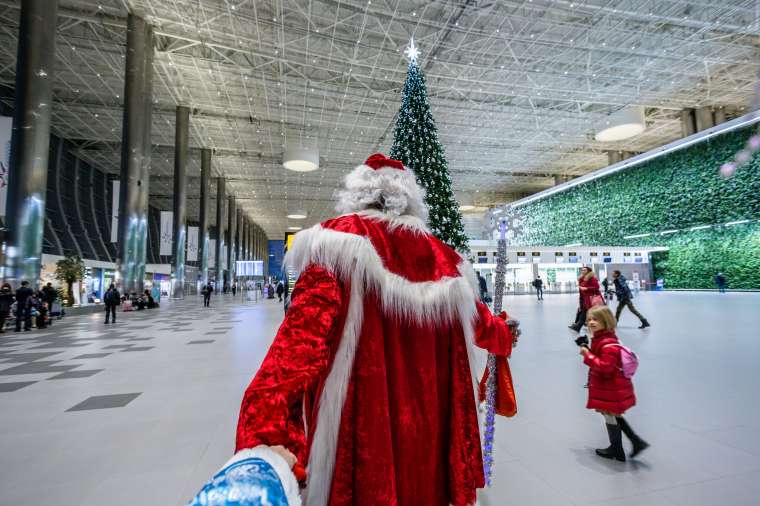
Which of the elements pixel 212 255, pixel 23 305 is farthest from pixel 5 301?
pixel 212 255

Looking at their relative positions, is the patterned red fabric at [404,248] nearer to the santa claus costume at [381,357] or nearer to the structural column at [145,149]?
the santa claus costume at [381,357]

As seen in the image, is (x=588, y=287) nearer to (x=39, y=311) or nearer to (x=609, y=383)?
(x=609, y=383)

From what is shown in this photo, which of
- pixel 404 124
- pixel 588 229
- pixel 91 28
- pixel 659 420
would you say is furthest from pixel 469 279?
pixel 588 229

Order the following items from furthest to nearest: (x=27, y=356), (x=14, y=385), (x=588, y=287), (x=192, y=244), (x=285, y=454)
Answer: (x=192, y=244) → (x=588, y=287) → (x=27, y=356) → (x=14, y=385) → (x=285, y=454)

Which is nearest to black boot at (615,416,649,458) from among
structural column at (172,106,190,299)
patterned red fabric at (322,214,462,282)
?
patterned red fabric at (322,214,462,282)

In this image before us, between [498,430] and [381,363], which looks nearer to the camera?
[381,363]

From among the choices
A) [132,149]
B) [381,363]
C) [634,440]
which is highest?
[132,149]

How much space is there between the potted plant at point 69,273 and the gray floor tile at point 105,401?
14.8 m

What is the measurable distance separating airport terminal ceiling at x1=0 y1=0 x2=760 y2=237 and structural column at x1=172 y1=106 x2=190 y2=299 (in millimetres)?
1348

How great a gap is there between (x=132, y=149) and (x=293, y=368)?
1811cm

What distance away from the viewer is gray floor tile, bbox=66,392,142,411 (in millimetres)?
3613

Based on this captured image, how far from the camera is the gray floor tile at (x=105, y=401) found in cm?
361

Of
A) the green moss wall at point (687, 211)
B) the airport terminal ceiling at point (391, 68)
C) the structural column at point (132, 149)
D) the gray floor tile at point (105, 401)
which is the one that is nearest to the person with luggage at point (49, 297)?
the structural column at point (132, 149)

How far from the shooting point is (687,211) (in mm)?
23828
